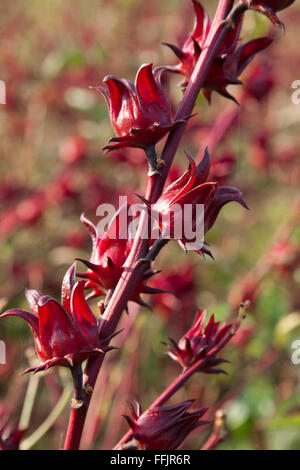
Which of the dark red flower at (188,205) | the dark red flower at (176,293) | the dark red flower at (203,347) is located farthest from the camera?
the dark red flower at (176,293)

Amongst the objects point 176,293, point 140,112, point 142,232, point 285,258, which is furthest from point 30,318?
point 285,258

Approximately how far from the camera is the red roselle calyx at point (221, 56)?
67 centimetres

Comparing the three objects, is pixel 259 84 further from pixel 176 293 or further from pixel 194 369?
pixel 194 369

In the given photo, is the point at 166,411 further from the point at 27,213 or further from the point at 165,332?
the point at 27,213

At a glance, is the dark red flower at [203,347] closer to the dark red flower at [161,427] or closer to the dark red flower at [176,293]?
the dark red flower at [161,427]

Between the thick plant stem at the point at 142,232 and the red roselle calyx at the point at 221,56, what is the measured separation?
0.07 ft

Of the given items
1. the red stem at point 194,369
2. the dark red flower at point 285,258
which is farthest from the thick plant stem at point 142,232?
the dark red flower at point 285,258

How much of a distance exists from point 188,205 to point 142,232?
0.23ft

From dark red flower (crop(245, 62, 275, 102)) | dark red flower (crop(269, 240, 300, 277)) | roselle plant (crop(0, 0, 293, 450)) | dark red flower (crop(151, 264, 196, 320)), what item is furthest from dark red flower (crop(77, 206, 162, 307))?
dark red flower (crop(245, 62, 275, 102))

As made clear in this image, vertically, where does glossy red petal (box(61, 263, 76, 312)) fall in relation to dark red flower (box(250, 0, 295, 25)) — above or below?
below

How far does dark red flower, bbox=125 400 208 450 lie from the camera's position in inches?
25.2

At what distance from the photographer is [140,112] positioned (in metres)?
0.63

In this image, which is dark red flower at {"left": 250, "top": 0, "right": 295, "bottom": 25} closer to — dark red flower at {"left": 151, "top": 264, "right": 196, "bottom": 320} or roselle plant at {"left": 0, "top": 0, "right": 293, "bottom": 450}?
roselle plant at {"left": 0, "top": 0, "right": 293, "bottom": 450}

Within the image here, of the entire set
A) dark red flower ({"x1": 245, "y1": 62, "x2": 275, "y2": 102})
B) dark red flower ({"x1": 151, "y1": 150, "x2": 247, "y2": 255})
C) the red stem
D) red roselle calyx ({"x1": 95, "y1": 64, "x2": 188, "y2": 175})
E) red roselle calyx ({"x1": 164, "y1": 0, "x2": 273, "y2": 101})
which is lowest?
the red stem
